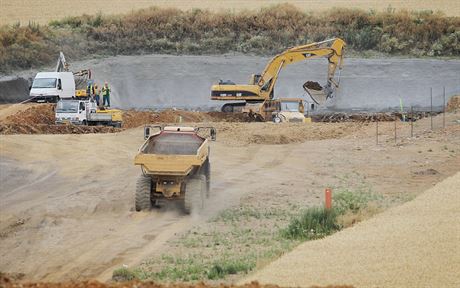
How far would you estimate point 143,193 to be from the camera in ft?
80.3

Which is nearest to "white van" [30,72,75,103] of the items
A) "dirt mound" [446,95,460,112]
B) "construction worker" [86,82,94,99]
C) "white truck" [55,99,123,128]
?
"construction worker" [86,82,94,99]

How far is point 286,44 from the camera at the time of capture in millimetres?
70375

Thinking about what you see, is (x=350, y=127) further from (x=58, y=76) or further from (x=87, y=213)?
(x=87, y=213)

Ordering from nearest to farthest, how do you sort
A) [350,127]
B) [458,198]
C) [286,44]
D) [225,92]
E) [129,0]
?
[458,198] < [350,127] < [225,92] < [286,44] < [129,0]

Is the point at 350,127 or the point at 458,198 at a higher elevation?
the point at 458,198

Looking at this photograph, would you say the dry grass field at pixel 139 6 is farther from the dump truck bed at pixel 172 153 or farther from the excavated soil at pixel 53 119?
the dump truck bed at pixel 172 153

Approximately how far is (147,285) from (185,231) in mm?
9728

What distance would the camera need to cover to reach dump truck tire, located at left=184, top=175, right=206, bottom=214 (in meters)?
24.2

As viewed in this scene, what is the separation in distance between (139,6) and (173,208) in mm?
58029

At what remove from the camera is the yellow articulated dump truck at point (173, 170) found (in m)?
24.1

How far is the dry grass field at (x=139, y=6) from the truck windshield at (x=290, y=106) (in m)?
30.8

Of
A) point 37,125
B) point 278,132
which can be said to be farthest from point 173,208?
point 37,125

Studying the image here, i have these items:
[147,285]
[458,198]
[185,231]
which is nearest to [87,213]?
[185,231]

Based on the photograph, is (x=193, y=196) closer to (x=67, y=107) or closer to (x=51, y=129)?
(x=51, y=129)
